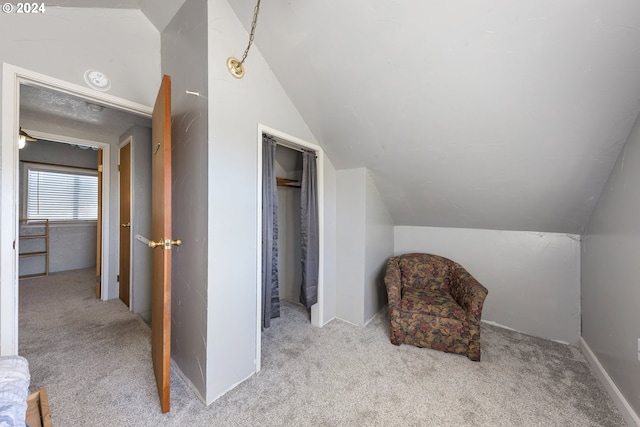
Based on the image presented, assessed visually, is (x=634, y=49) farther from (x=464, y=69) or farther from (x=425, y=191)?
(x=425, y=191)

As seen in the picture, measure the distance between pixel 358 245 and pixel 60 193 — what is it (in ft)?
17.9

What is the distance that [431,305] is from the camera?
206 cm

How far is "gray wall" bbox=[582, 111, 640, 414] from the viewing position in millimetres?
1355

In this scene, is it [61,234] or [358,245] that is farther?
[61,234]

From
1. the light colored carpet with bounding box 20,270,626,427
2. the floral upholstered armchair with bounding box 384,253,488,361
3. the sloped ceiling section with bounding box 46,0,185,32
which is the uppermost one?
the sloped ceiling section with bounding box 46,0,185,32

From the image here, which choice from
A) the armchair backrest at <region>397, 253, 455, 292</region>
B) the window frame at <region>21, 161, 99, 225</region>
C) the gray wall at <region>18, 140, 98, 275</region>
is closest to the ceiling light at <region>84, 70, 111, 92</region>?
the window frame at <region>21, 161, 99, 225</region>

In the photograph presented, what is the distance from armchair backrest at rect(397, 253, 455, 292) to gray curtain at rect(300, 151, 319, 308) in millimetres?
1061

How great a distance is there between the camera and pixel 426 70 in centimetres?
142

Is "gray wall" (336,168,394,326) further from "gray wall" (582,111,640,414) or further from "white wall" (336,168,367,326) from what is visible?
"gray wall" (582,111,640,414)

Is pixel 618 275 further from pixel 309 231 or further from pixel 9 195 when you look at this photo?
pixel 9 195

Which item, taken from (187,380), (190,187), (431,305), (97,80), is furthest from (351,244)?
(97,80)

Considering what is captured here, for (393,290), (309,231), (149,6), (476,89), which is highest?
(149,6)

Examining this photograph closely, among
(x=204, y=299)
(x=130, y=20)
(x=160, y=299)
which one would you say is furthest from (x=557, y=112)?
(x=130, y=20)

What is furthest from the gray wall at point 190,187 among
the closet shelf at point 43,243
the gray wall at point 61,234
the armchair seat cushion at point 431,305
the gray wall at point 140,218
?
the closet shelf at point 43,243
